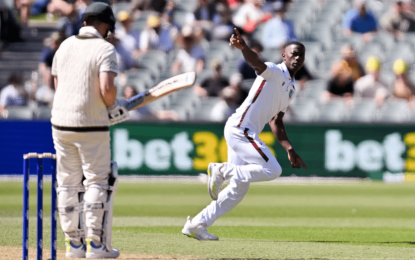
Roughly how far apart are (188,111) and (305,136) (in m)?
2.74

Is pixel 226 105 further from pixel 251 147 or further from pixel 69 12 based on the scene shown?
pixel 251 147

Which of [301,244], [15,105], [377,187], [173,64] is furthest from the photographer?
[173,64]

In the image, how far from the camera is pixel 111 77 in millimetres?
5520

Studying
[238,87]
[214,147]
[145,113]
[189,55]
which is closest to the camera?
[214,147]

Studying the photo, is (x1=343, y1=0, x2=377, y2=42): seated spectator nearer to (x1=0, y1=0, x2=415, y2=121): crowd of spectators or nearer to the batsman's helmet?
(x1=0, y1=0, x2=415, y2=121): crowd of spectators

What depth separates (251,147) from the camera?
7.14 m

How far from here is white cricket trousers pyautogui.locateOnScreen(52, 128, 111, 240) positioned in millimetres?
5598

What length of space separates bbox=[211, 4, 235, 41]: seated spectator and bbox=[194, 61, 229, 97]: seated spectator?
1.82 meters

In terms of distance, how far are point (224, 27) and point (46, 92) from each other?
4.38 metres

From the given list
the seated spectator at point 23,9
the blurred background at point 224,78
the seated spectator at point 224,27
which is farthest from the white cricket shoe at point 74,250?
the seated spectator at point 23,9

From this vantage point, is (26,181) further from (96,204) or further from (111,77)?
(111,77)

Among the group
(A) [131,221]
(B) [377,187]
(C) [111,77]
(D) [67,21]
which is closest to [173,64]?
(D) [67,21]

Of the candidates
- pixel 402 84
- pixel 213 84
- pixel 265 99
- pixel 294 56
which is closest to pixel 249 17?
pixel 213 84

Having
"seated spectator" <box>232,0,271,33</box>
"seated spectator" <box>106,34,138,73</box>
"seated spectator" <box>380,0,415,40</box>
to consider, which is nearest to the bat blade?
"seated spectator" <box>106,34,138,73</box>
